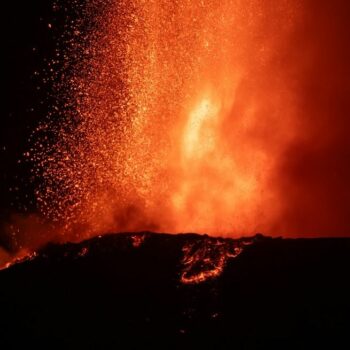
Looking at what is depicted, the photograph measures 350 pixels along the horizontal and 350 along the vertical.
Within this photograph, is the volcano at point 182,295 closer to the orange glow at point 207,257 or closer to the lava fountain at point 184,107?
the orange glow at point 207,257

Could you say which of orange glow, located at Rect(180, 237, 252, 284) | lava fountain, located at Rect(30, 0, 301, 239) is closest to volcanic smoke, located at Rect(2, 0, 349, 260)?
lava fountain, located at Rect(30, 0, 301, 239)

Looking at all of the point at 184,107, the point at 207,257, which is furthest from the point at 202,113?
the point at 207,257

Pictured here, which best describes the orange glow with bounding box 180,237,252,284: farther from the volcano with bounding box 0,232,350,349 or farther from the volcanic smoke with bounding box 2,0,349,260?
the volcanic smoke with bounding box 2,0,349,260

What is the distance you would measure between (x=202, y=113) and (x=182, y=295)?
25.6 ft

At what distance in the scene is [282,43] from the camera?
12.8 m

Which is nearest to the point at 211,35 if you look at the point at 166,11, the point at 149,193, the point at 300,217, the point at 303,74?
the point at 166,11

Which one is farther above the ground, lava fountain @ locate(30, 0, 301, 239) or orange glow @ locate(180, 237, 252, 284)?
lava fountain @ locate(30, 0, 301, 239)

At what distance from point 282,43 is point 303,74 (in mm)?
986

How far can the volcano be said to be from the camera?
201 inches

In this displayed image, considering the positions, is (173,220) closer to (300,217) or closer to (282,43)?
(300,217)

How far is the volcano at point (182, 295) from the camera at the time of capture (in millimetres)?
5117

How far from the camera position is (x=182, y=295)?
5.77m

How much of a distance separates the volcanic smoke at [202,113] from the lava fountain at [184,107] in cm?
3

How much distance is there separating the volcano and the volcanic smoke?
17.4 feet
